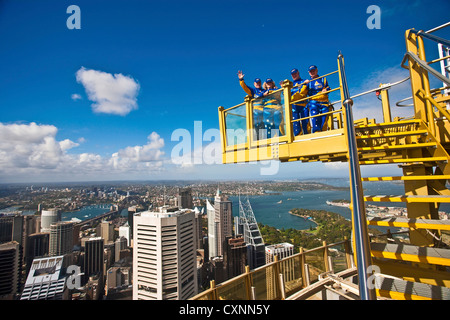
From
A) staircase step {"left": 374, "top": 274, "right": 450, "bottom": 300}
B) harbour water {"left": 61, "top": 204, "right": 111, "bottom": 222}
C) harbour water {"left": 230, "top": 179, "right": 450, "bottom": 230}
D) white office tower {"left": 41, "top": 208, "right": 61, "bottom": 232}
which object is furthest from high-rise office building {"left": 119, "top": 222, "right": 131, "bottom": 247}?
staircase step {"left": 374, "top": 274, "right": 450, "bottom": 300}

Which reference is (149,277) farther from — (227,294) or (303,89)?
(303,89)

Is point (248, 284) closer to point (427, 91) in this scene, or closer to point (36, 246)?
point (427, 91)

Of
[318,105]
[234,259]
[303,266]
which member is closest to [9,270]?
[234,259]

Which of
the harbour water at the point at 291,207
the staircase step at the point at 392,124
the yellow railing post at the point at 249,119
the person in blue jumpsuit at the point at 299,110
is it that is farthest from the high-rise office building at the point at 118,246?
the staircase step at the point at 392,124

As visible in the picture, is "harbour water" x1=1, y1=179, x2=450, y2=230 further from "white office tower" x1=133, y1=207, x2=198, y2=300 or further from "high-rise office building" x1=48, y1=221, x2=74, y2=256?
"white office tower" x1=133, y1=207, x2=198, y2=300

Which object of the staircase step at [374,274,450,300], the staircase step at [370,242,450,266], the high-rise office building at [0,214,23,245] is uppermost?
the staircase step at [370,242,450,266]

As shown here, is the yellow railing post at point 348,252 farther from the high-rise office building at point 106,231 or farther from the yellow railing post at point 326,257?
the high-rise office building at point 106,231
